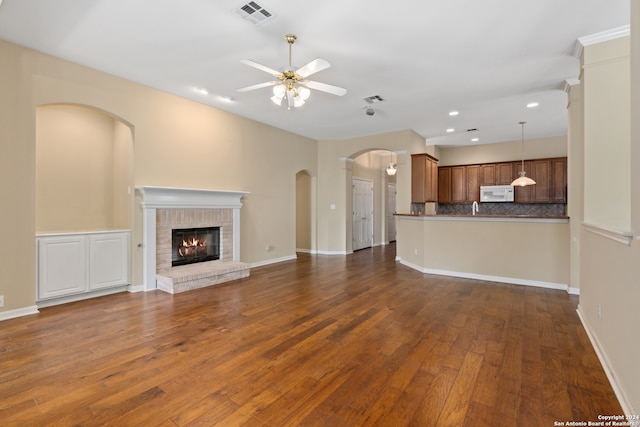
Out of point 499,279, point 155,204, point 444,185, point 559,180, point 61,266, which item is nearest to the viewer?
point 61,266

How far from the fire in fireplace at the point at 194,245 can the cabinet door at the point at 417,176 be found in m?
4.40

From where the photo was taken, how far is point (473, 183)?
904 centimetres

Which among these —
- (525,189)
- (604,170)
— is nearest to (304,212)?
(525,189)

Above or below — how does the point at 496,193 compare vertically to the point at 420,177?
below

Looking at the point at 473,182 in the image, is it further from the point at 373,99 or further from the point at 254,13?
the point at 254,13

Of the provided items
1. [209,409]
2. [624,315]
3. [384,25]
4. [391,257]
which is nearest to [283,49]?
[384,25]

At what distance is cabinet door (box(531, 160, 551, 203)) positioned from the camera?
313 inches

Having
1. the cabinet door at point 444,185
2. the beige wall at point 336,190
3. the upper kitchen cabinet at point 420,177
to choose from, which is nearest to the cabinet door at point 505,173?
the cabinet door at point 444,185

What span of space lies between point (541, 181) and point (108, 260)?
9.64 m

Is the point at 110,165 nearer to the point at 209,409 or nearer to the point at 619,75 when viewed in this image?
the point at 209,409

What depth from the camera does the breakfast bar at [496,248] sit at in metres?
4.66

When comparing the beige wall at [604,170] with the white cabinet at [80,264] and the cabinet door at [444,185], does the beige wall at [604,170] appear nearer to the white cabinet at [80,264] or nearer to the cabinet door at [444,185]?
the white cabinet at [80,264]

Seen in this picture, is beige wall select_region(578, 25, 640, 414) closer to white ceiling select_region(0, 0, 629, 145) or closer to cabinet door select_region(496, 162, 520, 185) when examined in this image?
white ceiling select_region(0, 0, 629, 145)

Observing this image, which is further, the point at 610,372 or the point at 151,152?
the point at 151,152
